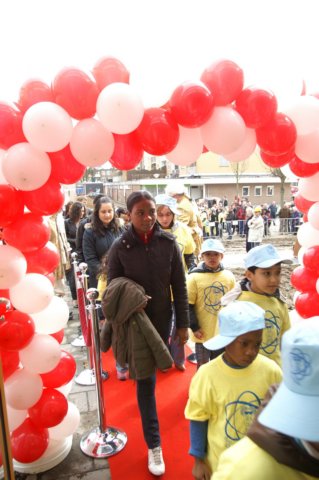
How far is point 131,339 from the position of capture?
2.33 m

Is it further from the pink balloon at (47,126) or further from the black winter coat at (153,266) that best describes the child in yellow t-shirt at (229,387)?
the pink balloon at (47,126)

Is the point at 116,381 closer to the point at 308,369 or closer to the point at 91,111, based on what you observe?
the point at 91,111

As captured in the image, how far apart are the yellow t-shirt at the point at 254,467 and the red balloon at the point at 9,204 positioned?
179 cm

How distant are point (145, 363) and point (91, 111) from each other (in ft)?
5.25

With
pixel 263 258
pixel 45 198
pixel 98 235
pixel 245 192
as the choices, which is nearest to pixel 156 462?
pixel 263 258

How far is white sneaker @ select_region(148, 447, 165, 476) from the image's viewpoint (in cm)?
243

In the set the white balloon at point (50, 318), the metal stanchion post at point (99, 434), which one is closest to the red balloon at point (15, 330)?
the white balloon at point (50, 318)

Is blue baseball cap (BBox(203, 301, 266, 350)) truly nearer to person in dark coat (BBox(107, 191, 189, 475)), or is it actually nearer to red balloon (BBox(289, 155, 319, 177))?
person in dark coat (BBox(107, 191, 189, 475))

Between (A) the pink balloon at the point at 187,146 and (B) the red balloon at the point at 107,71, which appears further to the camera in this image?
(A) the pink balloon at the point at 187,146

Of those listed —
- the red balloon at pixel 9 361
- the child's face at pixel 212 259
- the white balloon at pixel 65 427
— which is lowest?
the white balloon at pixel 65 427

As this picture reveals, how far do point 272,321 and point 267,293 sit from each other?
0.18 meters

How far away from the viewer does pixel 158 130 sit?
2.08m

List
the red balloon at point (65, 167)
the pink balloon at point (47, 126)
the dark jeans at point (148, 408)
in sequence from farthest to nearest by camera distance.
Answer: the dark jeans at point (148, 408), the red balloon at point (65, 167), the pink balloon at point (47, 126)

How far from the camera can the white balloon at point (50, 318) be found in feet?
8.20
